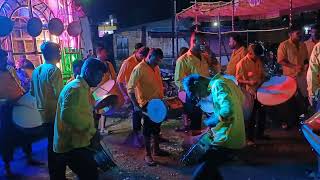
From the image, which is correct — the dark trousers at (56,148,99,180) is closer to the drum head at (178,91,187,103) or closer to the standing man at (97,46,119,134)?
the drum head at (178,91,187,103)

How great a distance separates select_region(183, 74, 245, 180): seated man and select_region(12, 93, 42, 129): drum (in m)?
3.33

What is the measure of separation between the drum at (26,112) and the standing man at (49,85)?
871 mm

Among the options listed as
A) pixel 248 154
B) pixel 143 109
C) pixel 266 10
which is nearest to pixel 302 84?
pixel 248 154

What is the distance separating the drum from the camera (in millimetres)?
6523

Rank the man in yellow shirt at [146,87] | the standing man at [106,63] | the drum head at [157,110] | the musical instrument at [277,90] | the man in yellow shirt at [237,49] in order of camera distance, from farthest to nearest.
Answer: the standing man at [106,63] → the man in yellow shirt at [237,49] → the musical instrument at [277,90] → the man in yellow shirt at [146,87] → the drum head at [157,110]

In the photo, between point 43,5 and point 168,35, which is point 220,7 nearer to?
point 43,5

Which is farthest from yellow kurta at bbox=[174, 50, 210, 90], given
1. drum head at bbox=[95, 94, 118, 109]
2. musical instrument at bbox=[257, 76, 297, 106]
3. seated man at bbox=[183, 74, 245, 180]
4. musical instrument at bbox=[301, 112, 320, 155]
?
musical instrument at bbox=[301, 112, 320, 155]

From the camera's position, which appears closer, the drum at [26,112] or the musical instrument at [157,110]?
the musical instrument at [157,110]

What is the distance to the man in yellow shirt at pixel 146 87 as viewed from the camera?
21.2 feet

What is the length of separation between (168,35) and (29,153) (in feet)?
43.2

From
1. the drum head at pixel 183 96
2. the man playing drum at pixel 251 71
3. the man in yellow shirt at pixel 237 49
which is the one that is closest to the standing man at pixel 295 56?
the man in yellow shirt at pixel 237 49

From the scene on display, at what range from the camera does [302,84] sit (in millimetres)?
8164

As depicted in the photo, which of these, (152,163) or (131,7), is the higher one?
(131,7)

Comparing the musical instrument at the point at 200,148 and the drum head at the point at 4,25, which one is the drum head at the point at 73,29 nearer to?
the drum head at the point at 4,25
